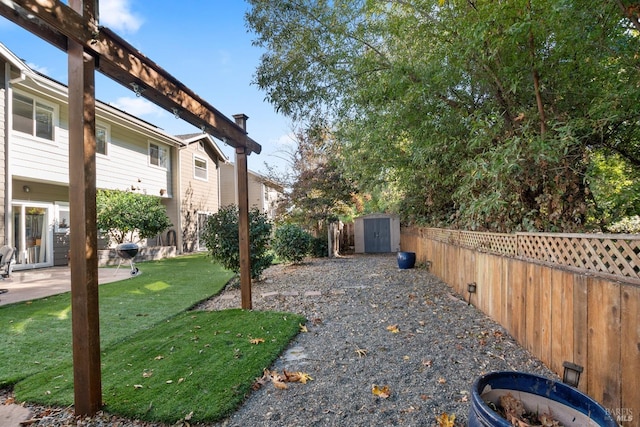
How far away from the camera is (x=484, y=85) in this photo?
4.68m

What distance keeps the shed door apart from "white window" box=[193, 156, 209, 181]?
8006 mm

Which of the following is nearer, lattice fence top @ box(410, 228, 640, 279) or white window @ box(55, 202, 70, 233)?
lattice fence top @ box(410, 228, 640, 279)

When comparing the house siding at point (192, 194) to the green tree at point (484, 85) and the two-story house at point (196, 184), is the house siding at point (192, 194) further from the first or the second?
the green tree at point (484, 85)

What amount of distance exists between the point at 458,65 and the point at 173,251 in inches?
469

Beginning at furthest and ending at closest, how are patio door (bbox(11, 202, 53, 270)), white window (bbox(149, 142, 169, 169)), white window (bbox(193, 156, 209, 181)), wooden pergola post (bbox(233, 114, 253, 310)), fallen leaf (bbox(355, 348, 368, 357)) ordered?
white window (bbox(193, 156, 209, 181)) < white window (bbox(149, 142, 169, 169)) < patio door (bbox(11, 202, 53, 270)) < wooden pergola post (bbox(233, 114, 253, 310)) < fallen leaf (bbox(355, 348, 368, 357))

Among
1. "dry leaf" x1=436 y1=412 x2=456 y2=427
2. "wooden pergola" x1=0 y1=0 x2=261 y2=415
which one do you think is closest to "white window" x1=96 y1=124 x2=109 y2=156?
"wooden pergola" x1=0 y1=0 x2=261 y2=415

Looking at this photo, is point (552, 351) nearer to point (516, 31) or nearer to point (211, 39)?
point (516, 31)

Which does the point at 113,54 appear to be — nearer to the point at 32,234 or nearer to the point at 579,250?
the point at 579,250

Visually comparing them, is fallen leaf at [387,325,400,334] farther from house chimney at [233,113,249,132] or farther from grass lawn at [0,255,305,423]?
house chimney at [233,113,249,132]

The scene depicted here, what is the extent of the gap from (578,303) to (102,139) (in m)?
12.4

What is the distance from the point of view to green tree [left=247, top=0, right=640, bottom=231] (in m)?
3.44

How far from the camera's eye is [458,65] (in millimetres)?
4258

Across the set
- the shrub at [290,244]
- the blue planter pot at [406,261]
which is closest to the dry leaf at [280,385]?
the blue planter pot at [406,261]

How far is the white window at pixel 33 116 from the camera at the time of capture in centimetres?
834
